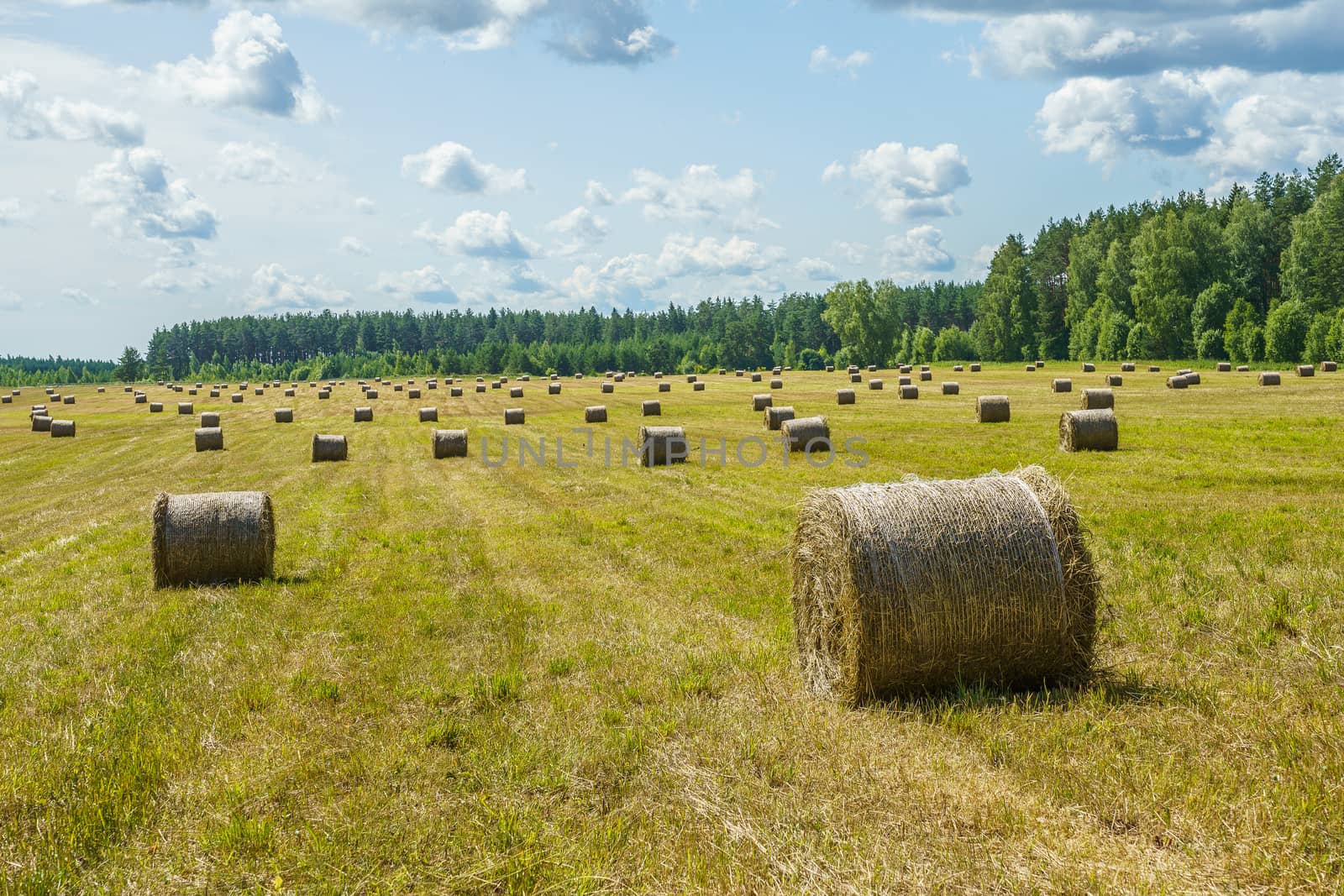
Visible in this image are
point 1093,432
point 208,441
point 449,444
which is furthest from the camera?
point 208,441

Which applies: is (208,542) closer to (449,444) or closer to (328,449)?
(449,444)

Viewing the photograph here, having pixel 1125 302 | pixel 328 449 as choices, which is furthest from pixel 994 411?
pixel 1125 302

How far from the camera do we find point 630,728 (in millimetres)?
7645

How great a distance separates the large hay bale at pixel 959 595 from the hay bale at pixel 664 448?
1940 centimetres

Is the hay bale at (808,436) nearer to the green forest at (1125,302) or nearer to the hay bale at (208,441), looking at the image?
the hay bale at (208,441)

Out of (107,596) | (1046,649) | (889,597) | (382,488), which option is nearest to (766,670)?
(889,597)

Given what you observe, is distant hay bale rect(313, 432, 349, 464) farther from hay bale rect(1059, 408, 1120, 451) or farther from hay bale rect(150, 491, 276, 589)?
hay bale rect(1059, 408, 1120, 451)

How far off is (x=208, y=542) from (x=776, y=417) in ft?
79.0

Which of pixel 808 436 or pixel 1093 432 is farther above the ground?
pixel 1093 432

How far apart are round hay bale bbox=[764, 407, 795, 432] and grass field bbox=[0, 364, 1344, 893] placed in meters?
16.8

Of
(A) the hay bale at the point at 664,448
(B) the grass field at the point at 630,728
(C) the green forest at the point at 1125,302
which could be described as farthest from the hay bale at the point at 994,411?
(C) the green forest at the point at 1125,302

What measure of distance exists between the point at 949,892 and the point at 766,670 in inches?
165

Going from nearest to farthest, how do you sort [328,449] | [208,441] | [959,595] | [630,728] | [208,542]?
[630,728], [959,595], [208,542], [328,449], [208,441]

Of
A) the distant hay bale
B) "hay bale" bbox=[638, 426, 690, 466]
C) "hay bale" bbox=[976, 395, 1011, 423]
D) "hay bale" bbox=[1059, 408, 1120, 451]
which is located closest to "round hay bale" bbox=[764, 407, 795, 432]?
"hay bale" bbox=[638, 426, 690, 466]
